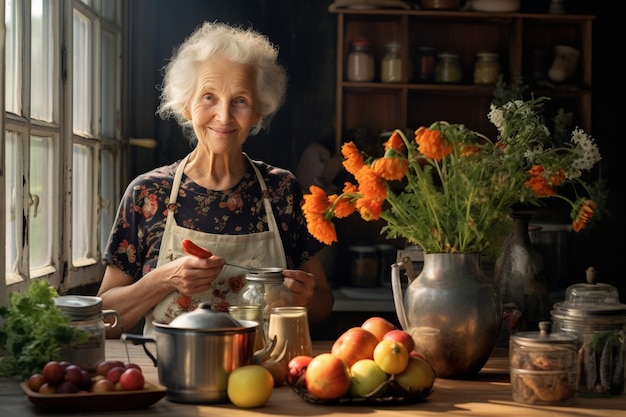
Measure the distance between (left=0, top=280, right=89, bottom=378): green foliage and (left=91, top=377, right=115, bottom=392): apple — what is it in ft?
0.56

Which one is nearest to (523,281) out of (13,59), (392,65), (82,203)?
(13,59)

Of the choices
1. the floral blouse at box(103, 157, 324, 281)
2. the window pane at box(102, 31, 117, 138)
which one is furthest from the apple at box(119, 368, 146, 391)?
the window pane at box(102, 31, 117, 138)

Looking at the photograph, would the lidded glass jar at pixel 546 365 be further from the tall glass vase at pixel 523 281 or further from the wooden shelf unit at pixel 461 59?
the wooden shelf unit at pixel 461 59

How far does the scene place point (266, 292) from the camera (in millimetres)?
1961

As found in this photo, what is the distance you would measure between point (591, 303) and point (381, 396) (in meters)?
0.43

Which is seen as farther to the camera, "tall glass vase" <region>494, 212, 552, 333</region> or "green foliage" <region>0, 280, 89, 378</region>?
"tall glass vase" <region>494, 212, 552, 333</region>

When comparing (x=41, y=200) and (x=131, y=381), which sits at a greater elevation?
(x=41, y=200)

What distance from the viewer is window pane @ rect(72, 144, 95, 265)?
323 centimetres

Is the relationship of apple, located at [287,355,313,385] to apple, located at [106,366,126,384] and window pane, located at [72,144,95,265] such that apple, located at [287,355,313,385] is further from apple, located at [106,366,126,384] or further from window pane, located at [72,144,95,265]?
window pane, located at [72,144,95,265]

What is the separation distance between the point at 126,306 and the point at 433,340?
2.92 ft

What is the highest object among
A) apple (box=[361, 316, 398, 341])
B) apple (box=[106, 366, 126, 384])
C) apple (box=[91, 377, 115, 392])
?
apple (box=[361, 316, 398, 341])

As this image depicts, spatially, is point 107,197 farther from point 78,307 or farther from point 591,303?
point 591,303

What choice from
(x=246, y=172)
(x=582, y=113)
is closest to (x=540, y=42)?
(x=582, y=113)

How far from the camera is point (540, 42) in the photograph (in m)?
4.76
